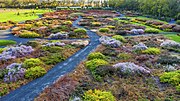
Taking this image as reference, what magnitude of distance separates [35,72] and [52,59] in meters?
3.43

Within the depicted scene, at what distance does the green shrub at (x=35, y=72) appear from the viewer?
47.8 feet

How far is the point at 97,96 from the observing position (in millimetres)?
11312

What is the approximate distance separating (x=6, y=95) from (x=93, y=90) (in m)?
5.34

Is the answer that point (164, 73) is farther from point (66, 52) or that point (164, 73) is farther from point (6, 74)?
point (6, 74)

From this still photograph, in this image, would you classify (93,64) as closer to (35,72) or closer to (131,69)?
(131,69)

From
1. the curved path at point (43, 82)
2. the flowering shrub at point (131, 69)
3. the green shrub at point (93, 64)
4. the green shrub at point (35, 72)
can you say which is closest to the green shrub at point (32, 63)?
the green shrub at point (35, 72)

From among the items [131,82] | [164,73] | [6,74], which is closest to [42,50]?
[6,74]

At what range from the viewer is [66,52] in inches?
825

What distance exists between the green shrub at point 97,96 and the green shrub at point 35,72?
4779 millimetres

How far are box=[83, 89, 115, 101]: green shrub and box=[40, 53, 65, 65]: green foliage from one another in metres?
6.71

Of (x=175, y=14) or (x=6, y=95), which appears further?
(x=175, y=14)

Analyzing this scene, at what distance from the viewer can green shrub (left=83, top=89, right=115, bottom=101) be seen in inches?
436

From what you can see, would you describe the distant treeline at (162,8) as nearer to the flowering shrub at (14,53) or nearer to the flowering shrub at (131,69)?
the flowering shrub at (131,69)

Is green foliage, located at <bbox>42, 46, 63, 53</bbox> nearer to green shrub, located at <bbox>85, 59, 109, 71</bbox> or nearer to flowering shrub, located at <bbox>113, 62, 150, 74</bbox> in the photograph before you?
green shrub, located at <bbox>85, 59, 109, 71</bbox>
